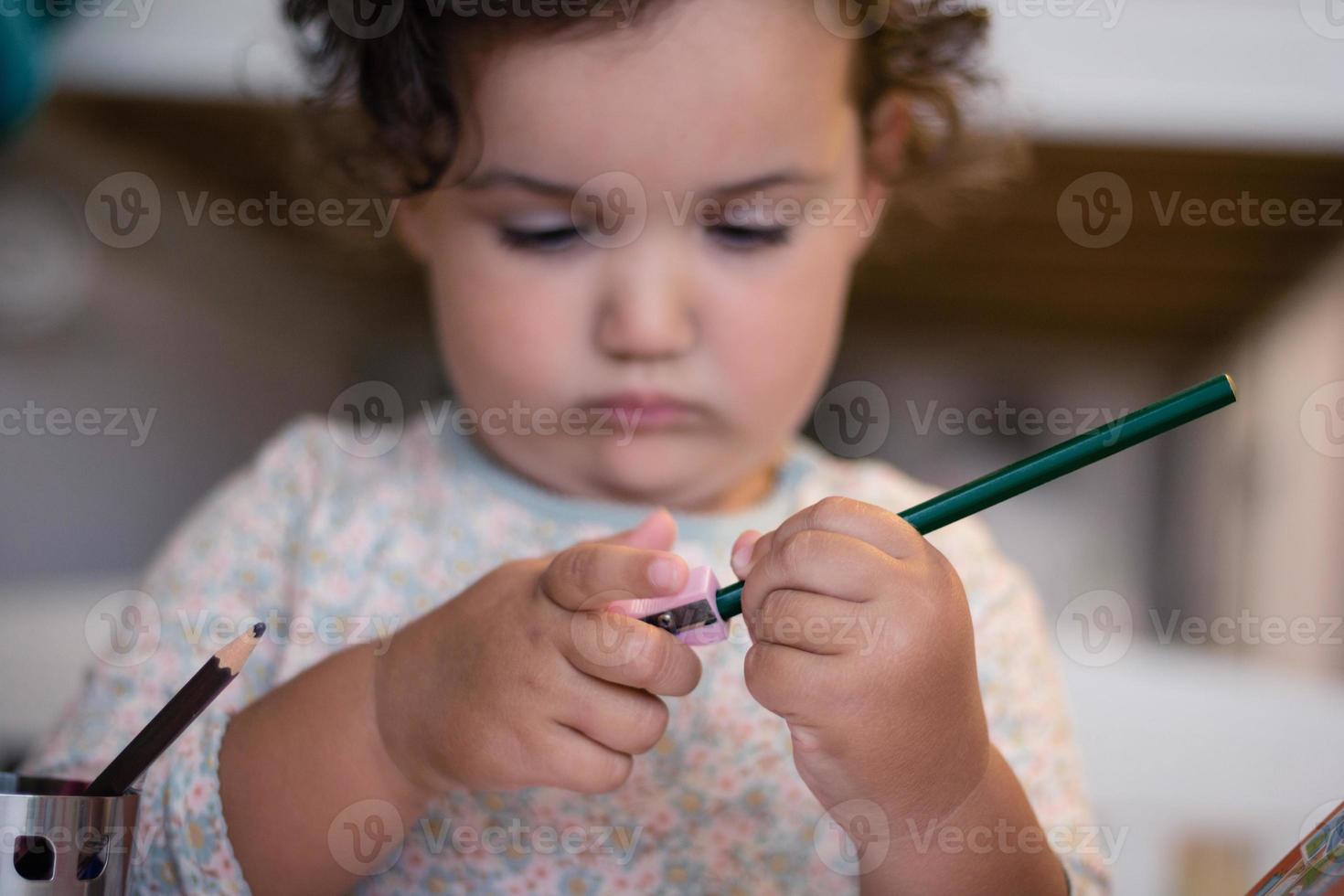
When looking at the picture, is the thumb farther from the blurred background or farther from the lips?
the blurred background

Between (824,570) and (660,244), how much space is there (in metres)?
0.27

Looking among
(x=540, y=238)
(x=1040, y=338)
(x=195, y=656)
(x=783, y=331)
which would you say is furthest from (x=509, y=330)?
(x=1040, y=338)

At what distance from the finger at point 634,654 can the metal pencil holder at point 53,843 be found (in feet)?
0.58

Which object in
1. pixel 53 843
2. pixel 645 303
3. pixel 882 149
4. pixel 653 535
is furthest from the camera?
pixel 882 149

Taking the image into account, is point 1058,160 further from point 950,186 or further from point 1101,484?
point 1101,484

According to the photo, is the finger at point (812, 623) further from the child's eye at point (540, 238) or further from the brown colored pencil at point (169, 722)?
the child's eye at point (540, 238)

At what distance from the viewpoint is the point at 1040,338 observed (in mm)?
1894

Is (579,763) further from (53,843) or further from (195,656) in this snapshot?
(195,656)

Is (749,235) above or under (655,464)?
above

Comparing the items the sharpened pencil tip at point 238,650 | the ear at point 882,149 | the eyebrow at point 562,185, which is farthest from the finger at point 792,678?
the ear at point 882,149

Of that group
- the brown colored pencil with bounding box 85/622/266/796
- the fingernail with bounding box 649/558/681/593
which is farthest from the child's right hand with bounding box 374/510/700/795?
the brown colored pencil with bounding box 85/622/266/796

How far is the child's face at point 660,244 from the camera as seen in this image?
64cm

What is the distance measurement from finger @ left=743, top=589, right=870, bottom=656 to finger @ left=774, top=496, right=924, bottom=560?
1.0 inches

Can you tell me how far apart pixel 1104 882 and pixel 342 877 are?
39cm
